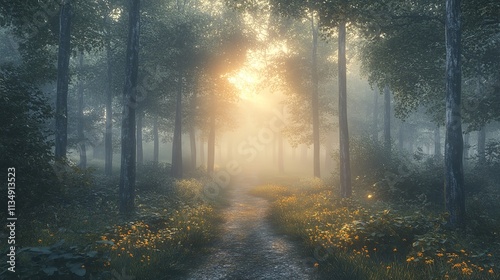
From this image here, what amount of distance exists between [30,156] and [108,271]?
3.70 metres

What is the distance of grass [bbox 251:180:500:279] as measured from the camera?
5875 mm

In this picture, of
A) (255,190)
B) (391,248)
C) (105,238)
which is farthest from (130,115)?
(391,248)

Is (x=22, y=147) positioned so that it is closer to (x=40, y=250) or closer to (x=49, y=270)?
(x=40, y=250)

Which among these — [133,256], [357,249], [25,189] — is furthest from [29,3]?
[357,249]

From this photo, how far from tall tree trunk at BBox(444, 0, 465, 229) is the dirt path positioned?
552 cm

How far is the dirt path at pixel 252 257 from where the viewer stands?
6.99 meters

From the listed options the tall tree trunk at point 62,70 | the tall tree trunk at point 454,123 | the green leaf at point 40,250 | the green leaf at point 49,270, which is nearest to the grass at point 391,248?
the tall tree trunk at point 454,123

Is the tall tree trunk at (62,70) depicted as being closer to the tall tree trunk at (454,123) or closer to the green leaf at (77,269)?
the green leaf at (77,269)

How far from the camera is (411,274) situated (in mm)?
5730

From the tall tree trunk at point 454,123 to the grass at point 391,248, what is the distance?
99 centimetres

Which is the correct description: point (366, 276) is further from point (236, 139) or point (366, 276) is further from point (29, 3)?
point (236, 139)

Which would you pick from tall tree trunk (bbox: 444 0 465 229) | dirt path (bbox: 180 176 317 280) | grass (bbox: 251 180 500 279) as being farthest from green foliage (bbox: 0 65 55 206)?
tall tree trunk (bbox: 444 0 465 229)

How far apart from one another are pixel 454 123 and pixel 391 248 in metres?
5.09

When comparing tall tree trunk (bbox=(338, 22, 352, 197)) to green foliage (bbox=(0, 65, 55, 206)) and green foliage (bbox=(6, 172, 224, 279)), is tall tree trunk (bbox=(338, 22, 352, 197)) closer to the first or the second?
green foliage (bbox=(6, 172, 224, 279))
